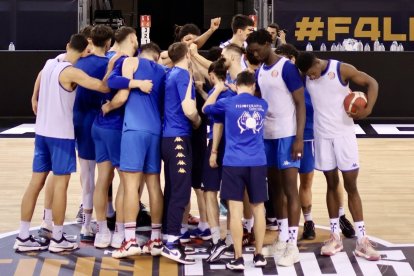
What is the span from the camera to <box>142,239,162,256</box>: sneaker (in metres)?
7.33

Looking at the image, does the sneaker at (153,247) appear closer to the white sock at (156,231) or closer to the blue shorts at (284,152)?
the white sock at (156,231)

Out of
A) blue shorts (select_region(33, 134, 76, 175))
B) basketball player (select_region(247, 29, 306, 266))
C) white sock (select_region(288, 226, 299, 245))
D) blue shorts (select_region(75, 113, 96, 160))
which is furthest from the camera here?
blue shorts (select_region(75, 113, 96, 160))

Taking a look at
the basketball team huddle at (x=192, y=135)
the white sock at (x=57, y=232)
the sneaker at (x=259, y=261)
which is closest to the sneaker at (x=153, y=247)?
the basketball team huddle at (x=192, y=135)

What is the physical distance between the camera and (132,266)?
7.07m

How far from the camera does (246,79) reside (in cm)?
696

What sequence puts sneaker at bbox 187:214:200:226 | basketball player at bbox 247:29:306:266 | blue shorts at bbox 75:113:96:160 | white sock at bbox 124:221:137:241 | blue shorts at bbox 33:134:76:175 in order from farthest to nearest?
sneaker at bbox 187:214:200:226 < blue shorts at bbox 75:113:96:160 < blue shorts at bbox 33:134:76:175 < white sock at bbox 124:221:137:241 < basketball player at bbox 247:29:306:266

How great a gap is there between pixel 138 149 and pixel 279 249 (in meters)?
1.43

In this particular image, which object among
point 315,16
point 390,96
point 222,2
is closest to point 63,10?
point 315,16

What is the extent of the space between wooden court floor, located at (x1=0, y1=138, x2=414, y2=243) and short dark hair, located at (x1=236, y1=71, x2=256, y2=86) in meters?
2.01

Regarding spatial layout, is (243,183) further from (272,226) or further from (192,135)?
(272,226)

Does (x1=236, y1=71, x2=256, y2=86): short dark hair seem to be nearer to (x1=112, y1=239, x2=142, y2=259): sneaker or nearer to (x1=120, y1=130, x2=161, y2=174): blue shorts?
(x1=120, y1=130, x2=161, y2=174): blue shorts

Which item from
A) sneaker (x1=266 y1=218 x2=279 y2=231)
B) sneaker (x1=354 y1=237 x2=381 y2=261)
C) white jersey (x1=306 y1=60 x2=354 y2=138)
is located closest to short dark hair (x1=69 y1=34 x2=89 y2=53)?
white jersey (x1=306 y1=60 x2=354 y2=138)

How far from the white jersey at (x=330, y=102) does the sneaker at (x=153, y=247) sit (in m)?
1.64

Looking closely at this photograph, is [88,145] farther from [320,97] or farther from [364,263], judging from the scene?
[364,263]
